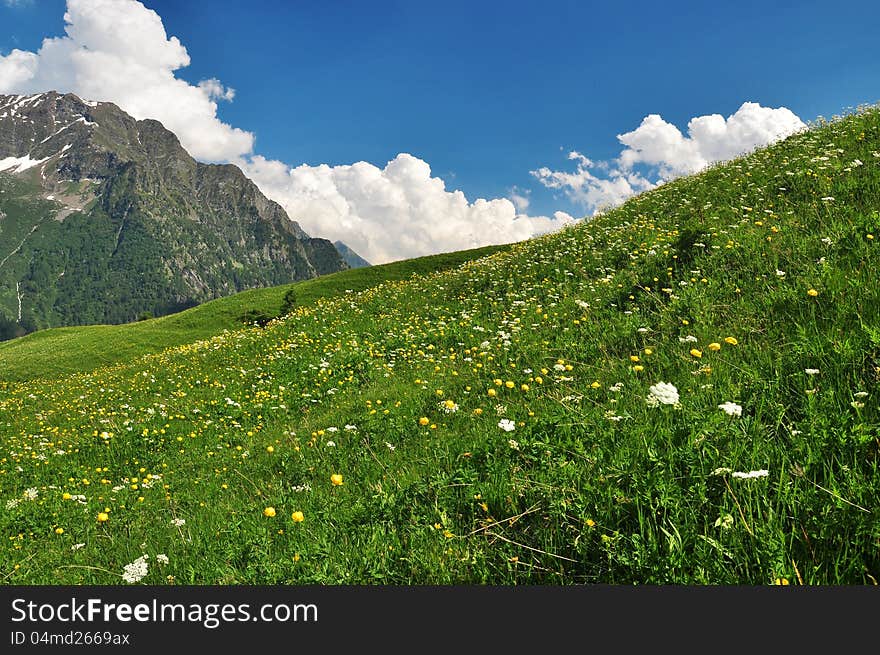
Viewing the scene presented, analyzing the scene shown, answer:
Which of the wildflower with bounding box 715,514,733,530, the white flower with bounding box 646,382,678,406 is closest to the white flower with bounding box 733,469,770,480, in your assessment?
the wildflower with bounding box 715,514,733,530

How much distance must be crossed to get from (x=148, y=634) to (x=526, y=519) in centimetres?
219

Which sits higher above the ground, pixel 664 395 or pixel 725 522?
pixel 664 395

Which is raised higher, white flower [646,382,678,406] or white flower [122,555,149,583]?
white flower [646,382,678,406]

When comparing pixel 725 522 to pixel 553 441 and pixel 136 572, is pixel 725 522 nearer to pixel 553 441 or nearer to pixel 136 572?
pixel 553 441

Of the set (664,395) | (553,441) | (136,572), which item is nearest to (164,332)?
(136,572)

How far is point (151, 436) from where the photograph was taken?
9.34 m

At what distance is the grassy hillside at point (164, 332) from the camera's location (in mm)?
31312

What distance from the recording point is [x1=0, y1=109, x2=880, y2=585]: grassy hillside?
264 cm

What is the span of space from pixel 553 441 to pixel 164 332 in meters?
40.9

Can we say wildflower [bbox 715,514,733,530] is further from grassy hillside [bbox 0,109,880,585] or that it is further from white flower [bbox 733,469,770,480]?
white flower [bbox 733,469,770,480]

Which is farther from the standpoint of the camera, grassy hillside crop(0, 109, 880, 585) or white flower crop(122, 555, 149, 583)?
white flower crop(122, 555, 149, 583)

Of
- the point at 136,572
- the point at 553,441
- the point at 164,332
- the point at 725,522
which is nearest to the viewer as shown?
the point at 725,522

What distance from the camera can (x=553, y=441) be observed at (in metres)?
3.80

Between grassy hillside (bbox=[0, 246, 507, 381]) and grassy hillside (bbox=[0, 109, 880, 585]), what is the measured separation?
22.4 meters
